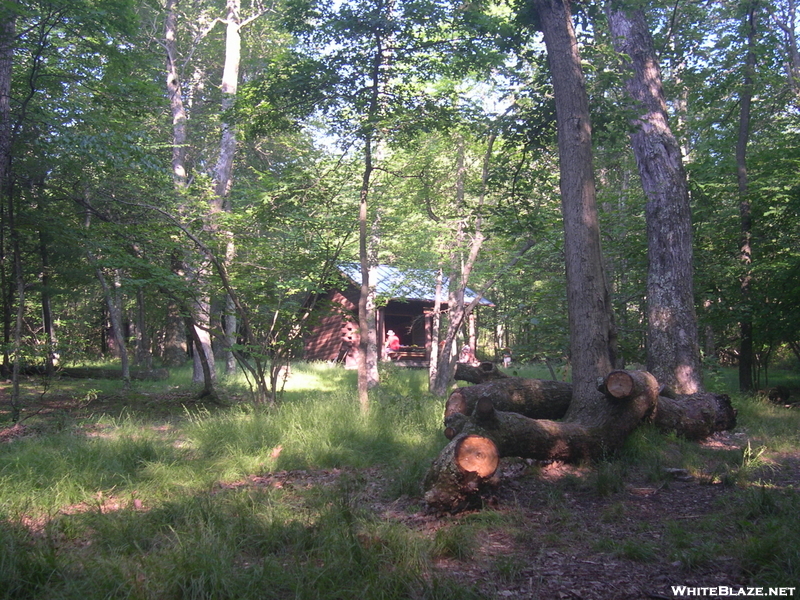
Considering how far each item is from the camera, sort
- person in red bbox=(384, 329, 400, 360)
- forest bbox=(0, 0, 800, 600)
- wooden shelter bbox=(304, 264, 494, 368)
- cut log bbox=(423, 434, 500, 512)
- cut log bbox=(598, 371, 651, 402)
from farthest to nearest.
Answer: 1. person in red bbox=(384, 329, 400, 360)
2. wooden shelter bbox=(304, 264, 494, 368)
3. cut log bbox=(598, 371, 651, 402)
4. cut log bbox=(423, 434, 500, 512)
5. forest bbox=(0, 0, 800, 600)

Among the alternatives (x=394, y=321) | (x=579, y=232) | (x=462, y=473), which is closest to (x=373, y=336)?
(x=579, y=232)

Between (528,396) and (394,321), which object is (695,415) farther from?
(394,321)

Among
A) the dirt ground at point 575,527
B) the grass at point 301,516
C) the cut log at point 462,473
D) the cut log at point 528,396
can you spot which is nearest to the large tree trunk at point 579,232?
the cut log at point 528,396

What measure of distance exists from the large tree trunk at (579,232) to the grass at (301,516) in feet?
2.84

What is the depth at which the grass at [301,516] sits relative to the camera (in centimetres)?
321

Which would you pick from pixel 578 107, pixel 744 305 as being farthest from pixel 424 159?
pixel 744 305

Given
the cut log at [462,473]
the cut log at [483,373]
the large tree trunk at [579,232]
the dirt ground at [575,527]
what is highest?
the large tree trunk at [579,232]

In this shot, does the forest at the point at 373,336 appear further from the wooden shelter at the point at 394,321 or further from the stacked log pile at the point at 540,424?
the wooden shelter at the point at 394,321

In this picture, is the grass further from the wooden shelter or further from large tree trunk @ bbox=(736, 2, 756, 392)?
the wooden shelter

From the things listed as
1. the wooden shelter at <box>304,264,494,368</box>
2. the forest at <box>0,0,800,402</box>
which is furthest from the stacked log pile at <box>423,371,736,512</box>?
the wooden shelter at <box>304,264,494,368</box>

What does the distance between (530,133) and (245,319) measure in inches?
200

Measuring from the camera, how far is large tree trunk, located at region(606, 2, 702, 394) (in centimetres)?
822

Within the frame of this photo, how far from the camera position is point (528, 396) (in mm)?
6996

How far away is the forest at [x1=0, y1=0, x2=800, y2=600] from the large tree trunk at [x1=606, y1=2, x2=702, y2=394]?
0.14ft
